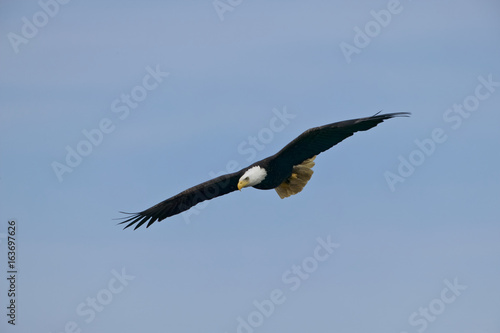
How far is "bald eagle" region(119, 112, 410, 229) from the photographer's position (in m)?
15.7

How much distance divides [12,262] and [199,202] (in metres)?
3.50

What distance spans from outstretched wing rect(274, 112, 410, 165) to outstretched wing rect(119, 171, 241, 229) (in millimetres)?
1132

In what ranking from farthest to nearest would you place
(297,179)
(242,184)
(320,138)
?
1. (297,179)
2. (242,184)
3. (320,138)

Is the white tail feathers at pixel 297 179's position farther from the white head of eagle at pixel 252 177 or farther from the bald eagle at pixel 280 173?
the white head of eagle at pixel 252 177

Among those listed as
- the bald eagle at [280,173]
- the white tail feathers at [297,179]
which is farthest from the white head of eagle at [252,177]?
the white tail feathers at [297,179]

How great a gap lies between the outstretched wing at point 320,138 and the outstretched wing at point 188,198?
1132 millimetres

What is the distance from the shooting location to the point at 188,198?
17625mm

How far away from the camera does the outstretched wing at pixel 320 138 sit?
50.7 ft

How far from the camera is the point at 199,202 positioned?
57.9ft

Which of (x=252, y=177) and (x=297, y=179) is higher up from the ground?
(x=252, y=177)

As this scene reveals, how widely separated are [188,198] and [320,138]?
3013mm

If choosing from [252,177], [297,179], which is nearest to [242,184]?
[252,177]

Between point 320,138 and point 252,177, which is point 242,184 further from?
point 320,138

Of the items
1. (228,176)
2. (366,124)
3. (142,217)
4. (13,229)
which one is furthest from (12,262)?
(366,124)
